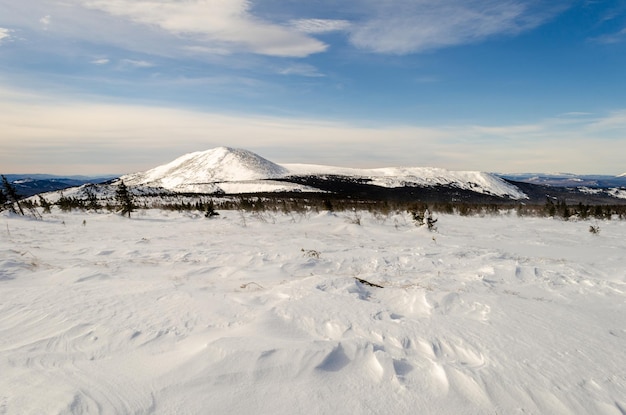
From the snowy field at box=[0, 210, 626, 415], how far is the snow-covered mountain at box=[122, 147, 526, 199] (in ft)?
189

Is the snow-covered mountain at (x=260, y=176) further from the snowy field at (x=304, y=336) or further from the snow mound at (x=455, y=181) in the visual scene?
the snowy field at (x=304, y=336)

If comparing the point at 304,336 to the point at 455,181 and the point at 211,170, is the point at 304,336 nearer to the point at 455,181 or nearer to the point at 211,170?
the point at 455,181

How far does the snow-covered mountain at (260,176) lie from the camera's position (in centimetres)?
7100

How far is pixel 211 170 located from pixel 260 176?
21663mm

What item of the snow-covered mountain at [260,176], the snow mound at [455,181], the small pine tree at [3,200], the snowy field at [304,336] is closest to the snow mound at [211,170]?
the snow-covered mountain at [260,176]

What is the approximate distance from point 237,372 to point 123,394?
→ 27.5 inches

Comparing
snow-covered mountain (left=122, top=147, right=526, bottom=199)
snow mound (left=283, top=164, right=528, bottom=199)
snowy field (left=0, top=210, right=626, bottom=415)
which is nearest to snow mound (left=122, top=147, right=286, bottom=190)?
snow-covered mountain (left=122, top=147, right=526, bottom=199)

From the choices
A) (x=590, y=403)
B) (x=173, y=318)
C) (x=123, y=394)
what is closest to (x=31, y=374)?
(x=123, y=394)

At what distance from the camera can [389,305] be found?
394 centimetres

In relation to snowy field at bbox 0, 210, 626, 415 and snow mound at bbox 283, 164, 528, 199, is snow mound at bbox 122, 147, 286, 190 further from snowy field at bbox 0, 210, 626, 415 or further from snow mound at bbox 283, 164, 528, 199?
snowy field at bbox 0, 210, 626, 415

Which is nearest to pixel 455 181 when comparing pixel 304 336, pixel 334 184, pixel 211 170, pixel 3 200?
pixel 334 184

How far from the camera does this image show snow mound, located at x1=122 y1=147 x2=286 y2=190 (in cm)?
9612

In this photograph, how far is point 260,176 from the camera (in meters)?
93.3

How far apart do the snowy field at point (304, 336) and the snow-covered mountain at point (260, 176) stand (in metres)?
57.6
